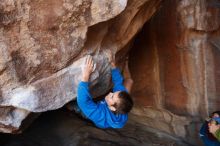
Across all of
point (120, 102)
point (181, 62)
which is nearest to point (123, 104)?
point (120, 102)

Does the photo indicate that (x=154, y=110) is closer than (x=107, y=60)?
No

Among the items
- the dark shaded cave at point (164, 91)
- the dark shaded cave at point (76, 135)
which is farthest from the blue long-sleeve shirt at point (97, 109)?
the dark shaded cave at point (76, 135)

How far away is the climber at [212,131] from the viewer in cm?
300

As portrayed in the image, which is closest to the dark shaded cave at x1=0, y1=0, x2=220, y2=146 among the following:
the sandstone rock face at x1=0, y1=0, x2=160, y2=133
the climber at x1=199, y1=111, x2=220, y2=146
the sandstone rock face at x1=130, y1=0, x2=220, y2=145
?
the sandstone rock face at x1=130, y1=0, x2=220, y2=145

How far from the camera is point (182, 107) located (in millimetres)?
3730

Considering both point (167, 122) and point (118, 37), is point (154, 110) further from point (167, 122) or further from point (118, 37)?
point (118, 37)

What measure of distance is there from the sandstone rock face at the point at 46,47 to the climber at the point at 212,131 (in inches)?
47.6

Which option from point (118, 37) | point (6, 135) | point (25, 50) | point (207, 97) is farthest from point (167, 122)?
point (25, 50)

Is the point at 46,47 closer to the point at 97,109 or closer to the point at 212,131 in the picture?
the point at 97,109

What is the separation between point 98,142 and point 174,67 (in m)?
1.29

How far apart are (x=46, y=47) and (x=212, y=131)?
1725 millimetres

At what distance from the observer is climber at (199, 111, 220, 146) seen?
300 cm

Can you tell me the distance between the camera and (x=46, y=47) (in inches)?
88.8

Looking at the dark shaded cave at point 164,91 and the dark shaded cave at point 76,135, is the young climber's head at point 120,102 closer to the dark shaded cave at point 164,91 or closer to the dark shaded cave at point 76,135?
the dark shaded cave at point 164,91
